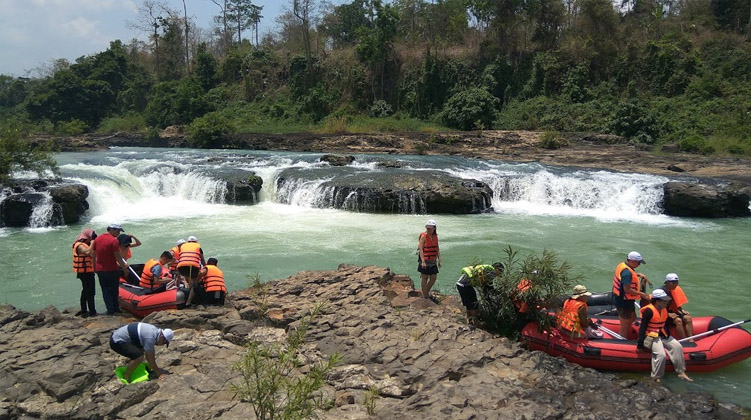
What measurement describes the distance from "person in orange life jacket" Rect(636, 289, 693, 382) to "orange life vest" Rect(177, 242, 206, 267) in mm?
5788

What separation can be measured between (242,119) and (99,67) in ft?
57.8

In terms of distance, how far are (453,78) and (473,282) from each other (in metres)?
36.2

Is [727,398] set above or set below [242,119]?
below

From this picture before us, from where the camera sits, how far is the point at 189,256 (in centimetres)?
739

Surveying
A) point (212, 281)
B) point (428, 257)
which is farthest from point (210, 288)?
point (428, 257)

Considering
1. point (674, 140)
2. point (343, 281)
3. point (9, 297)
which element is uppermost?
point (674, 140)

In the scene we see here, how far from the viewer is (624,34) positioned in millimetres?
36656

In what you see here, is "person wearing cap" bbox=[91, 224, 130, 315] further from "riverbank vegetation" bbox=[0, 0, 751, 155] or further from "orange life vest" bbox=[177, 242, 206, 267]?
"riverbank vegetation" bbox=[0, 0, 751, 155]

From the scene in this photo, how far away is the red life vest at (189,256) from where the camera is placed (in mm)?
7266

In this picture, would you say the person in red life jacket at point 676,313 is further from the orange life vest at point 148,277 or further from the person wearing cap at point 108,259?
the person wearing cap at point 108,259

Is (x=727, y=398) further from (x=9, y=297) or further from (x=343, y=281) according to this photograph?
(x=9, y=297)

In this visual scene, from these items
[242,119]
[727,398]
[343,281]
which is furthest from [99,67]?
[727,398]

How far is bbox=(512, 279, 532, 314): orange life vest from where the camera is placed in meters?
6.58

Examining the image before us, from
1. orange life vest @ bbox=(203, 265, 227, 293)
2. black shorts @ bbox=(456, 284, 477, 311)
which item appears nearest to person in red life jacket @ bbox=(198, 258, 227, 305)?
orange life vest @ bbox=(203, 265, 227, 293)
